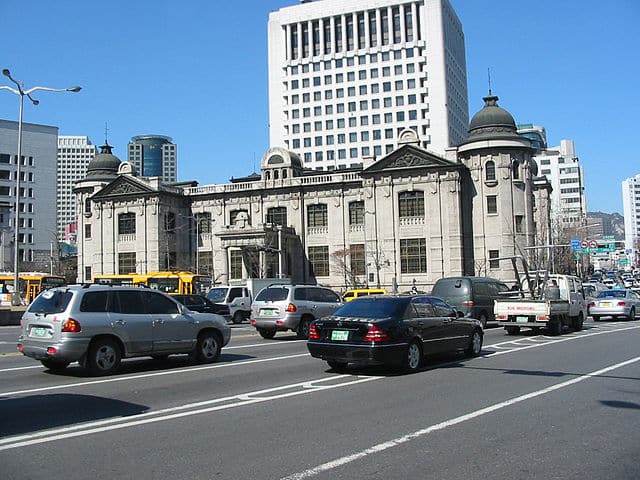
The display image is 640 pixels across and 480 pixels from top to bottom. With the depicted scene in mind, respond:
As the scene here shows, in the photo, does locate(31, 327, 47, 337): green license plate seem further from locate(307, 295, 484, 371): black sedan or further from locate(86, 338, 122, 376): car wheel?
locate(307, 295, 484, 371): black sedan

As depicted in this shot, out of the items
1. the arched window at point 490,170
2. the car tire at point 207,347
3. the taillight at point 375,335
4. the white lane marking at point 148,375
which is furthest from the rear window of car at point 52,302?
the arched window at point 490,170

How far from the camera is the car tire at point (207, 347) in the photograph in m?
14.5

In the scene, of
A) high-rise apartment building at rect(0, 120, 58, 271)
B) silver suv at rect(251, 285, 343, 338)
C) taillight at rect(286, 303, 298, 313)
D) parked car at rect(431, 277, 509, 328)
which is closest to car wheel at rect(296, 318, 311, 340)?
silver suv at rect(251, 285, 343, 338)

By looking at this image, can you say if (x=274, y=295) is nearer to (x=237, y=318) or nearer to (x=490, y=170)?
(x=237, y=318)

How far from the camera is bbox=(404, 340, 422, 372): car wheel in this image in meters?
12.5

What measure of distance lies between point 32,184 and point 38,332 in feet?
358

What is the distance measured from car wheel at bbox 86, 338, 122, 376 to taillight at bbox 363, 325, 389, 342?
4894mm

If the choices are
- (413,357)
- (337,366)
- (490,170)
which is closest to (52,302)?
(337,366)

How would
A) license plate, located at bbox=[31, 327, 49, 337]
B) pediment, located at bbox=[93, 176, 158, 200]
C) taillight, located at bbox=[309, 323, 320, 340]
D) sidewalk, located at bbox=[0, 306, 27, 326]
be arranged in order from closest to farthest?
license plate, located at bbox=[31, 327, 49, 337] → taillight, located at bbox=[309, 323, 320, 340] → sidewalk, located at bbox=[0, 306, 27, 326] → pediment, located at bbox=[93, 176, 158, 200]

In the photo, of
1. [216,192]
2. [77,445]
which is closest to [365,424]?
[77,445]

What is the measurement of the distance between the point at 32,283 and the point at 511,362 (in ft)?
142

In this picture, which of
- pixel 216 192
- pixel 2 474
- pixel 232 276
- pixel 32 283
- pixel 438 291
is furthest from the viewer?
pixel 216 192

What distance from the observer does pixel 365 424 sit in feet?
26.4

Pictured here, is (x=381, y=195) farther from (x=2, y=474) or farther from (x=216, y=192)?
(x=2, y=474)
